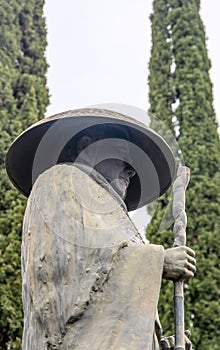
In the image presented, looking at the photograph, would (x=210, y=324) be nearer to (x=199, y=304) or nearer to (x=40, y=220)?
(x=199, y=304)

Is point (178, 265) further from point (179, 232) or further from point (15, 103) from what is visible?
point (15, 103)

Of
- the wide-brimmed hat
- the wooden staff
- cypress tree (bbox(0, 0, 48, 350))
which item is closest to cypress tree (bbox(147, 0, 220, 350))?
cypress tree (bbox(0, 0, 48, 350))

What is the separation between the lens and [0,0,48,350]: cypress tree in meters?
10.6

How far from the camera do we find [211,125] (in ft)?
46.6

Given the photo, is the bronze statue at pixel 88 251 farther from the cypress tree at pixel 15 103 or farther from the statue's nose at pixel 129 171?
the cypress tree at pixel 15 103

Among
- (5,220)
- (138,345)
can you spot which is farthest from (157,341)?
(5,220)

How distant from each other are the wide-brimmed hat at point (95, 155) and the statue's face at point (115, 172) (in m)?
0.04

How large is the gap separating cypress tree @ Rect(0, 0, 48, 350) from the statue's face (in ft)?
22.7

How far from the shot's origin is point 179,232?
3.64 metres

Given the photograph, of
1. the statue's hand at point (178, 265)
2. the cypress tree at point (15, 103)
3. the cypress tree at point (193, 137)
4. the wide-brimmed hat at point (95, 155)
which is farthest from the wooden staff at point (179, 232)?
the cypress tree at point (193, 137)

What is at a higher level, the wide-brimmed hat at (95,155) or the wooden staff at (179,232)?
the wide-brimmed hat at (95,155)

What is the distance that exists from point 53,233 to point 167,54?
12.7 metres

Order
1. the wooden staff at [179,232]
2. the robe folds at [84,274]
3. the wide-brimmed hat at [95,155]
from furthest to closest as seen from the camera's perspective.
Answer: the wide-brimmed hat at [95,155] < the wooden staff at [179,232] < the robe folds at [84,274]

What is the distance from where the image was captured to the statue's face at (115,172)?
12.7 feet
